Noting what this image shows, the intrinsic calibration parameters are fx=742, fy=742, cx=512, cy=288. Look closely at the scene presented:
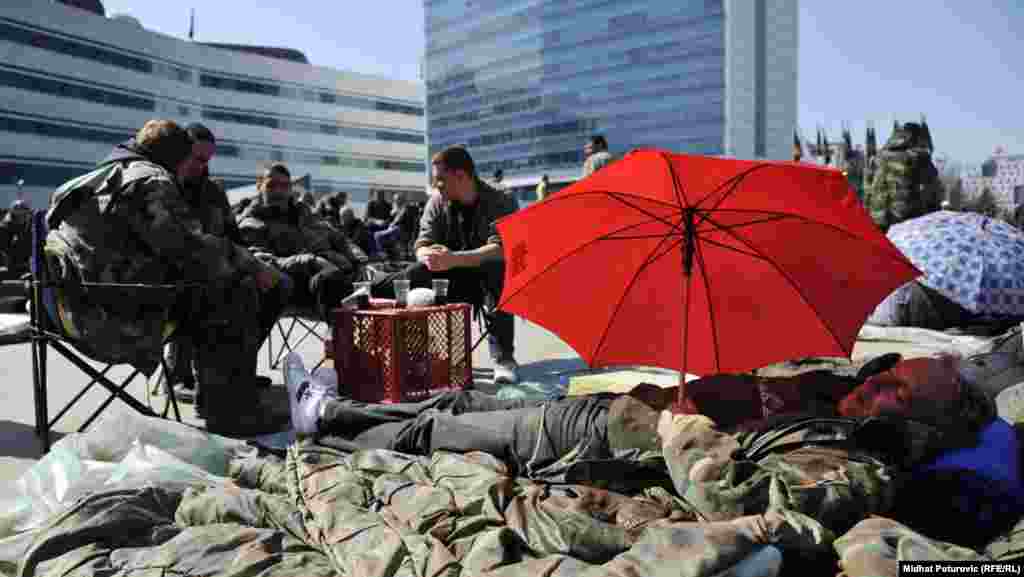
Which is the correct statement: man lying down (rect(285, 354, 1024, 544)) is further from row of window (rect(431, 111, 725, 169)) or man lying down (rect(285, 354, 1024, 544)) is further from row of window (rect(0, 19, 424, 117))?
row of window (rect(431, 111, 725, 169))

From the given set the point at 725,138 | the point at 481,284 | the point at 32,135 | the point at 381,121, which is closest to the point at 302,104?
the point at 381,121

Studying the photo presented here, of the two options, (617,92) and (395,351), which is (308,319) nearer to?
(395,351)

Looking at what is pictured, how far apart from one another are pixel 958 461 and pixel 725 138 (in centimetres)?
11224

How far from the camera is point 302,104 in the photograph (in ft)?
270

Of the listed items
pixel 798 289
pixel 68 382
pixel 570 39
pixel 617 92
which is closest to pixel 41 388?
pixel 68 382

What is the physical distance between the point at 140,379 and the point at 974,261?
22.9 ft

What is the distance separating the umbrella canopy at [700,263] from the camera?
8.68 feet

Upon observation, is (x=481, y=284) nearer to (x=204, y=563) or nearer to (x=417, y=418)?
(x=417, y=418)

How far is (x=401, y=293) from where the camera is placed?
4535 millimetres

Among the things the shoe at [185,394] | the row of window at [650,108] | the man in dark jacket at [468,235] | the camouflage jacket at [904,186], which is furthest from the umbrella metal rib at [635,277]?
the row of window at [650,108]

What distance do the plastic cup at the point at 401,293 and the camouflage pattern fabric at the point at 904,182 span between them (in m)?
7.82

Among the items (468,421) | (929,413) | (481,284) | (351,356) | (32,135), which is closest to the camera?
(929,413)

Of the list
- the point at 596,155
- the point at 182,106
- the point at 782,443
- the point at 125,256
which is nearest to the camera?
the point at 782,443

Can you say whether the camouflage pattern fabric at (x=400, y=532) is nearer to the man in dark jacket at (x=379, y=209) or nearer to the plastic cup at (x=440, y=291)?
the plastic cup at (x=440, y=291)
